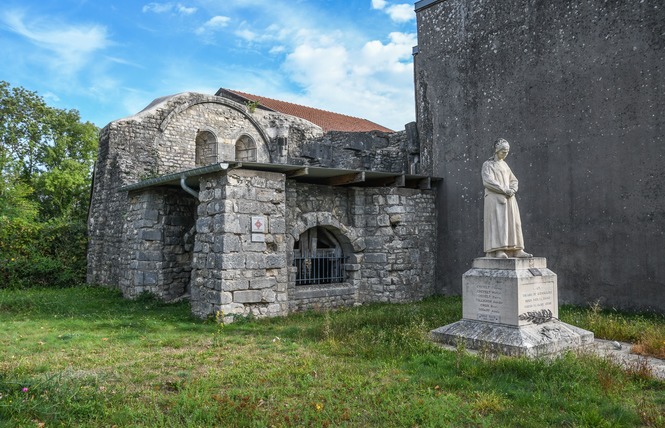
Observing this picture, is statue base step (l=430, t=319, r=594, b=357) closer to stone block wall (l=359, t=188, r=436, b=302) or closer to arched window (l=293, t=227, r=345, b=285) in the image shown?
stone block wall (l=359, t=188, r=436, b=302)

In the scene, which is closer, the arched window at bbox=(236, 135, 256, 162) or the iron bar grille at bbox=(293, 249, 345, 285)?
the iron bar grille at bbox=(293, 249, 345, 285)

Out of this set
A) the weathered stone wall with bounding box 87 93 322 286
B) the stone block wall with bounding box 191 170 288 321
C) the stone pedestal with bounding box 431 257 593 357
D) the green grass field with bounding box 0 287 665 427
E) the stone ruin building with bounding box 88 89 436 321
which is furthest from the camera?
the weathered stone wall with bounding box 87 93 322 286

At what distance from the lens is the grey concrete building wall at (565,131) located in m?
9.30

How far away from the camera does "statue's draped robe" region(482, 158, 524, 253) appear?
22.7 ft

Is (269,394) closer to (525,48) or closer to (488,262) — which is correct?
(488,262)

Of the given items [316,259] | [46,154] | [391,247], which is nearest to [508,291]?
[391,247]

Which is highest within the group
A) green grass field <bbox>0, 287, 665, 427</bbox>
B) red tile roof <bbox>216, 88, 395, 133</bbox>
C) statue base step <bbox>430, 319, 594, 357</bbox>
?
red tile roof <bbox>216, 88, 395, 133</bbox>

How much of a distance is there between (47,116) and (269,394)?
2536cm

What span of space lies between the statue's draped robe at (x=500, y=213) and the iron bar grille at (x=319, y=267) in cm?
482

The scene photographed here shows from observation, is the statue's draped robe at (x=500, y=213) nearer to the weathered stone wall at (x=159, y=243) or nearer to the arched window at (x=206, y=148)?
the weathered stone wall at (x=159, y=243)

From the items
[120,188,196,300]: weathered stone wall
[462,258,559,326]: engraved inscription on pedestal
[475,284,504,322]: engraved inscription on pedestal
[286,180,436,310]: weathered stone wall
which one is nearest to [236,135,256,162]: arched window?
[120,188,196,300]: weathered stone wall

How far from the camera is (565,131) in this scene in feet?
33.9

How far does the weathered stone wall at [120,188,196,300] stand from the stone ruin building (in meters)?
0.02

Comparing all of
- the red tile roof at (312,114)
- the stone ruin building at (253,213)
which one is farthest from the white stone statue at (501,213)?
the red tile roof at (312,114)
